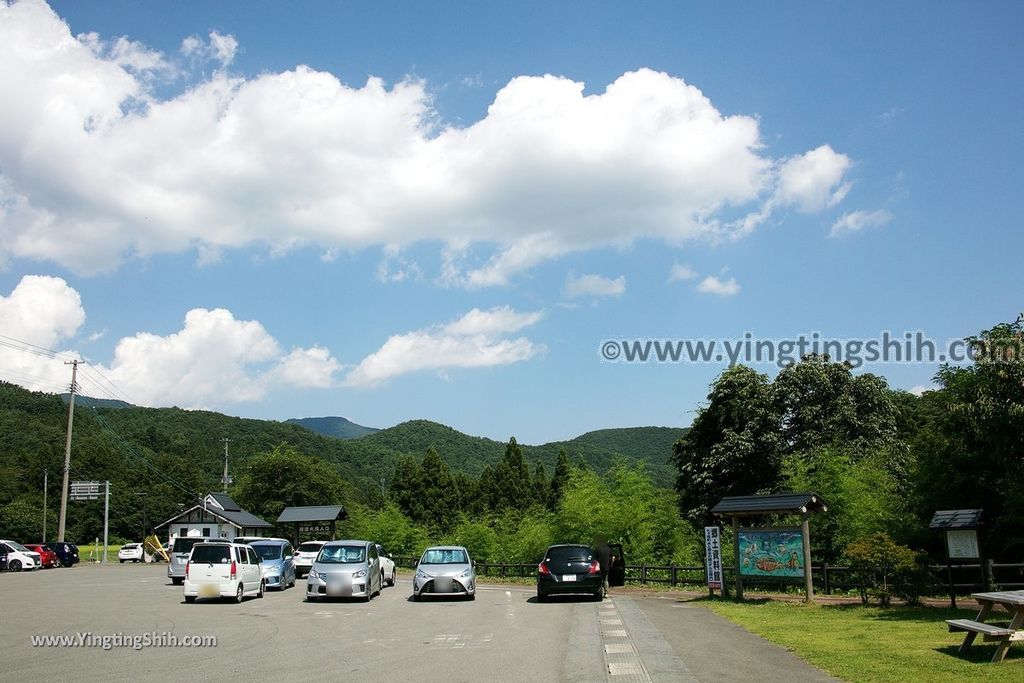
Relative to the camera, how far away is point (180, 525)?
69.7 metres

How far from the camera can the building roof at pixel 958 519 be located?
1739cm

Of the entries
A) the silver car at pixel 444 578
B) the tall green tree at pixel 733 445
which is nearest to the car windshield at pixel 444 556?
the silver car at pixel 444 578

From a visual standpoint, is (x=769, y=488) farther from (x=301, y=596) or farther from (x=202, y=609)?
(x=202, y=609)

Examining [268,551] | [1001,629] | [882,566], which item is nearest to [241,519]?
[268,551]

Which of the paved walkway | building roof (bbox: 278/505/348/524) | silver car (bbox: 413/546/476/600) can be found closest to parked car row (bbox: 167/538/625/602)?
silver car (bbox: 413/546/476/600)

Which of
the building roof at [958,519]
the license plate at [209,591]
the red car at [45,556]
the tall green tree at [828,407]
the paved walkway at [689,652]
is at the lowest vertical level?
the red car at [45,556]

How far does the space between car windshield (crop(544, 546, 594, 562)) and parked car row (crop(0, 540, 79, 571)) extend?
129 ft

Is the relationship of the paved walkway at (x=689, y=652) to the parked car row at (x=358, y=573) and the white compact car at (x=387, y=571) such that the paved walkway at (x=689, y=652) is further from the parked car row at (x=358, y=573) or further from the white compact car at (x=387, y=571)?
the white compact car at (x=387, y=571)

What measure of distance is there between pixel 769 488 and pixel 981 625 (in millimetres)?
29018

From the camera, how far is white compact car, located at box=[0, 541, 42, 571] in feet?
155

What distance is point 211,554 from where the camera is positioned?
73.5 feet

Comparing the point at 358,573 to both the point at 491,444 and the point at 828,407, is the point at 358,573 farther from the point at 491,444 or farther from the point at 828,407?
the point at 491,444

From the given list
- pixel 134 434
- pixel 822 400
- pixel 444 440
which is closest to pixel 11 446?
pixel 134 434

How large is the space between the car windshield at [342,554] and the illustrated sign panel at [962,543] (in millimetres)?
15171
